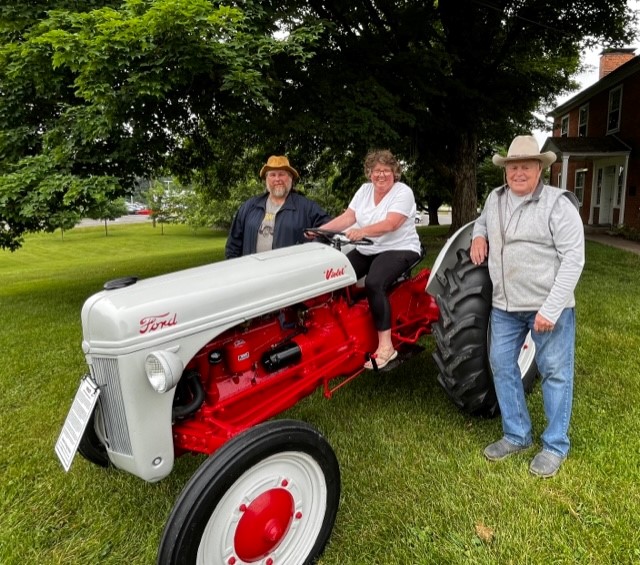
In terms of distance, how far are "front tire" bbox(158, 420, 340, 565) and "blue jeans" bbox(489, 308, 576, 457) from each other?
128cm

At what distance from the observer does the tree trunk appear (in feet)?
40.3

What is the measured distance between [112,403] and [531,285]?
2.10m

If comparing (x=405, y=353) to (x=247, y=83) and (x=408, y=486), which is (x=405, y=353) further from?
(x=247, y=83)

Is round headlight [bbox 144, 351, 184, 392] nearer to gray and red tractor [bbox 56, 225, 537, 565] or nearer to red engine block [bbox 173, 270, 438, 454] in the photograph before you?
gray and red tractor [bbox 56, 225, 537, 565]

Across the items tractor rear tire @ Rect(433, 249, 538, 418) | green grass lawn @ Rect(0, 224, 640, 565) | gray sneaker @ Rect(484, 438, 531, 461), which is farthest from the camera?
tractor rear tire @ Rect(433, 249, 538, 418)

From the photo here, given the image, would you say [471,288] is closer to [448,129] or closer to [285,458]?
[285,458]

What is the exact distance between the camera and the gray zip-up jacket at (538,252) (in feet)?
8.55

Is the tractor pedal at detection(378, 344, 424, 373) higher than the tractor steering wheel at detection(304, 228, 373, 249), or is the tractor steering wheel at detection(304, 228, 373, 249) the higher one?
the tractor steering wheel at detection(304, 228, 373, 249)

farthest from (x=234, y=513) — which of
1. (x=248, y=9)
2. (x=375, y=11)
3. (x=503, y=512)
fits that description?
(x=375, y=11)

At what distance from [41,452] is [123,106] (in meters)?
4.11

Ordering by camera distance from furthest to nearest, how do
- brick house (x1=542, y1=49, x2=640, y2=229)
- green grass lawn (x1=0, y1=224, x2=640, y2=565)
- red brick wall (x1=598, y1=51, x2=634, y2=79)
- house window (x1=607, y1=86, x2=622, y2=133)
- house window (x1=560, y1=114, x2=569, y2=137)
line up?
house window (x1=560, y1=114, x2=569, y2=137) < red brick wall (x1=598, y1=51, x2=634, y2=79) < house window (x1=607, y1=86, x2=622, y2=133) < brick house (x1=542, y1=49, x2=640, y2=229) < green grass lawn (x1=0, y1=224, x2=640, y2=565)

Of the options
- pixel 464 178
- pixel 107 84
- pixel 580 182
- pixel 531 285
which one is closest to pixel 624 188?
pixel 580 182

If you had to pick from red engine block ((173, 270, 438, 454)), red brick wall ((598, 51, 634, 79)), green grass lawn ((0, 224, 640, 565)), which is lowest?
green grass lawn ((0, 224, 640, 565))

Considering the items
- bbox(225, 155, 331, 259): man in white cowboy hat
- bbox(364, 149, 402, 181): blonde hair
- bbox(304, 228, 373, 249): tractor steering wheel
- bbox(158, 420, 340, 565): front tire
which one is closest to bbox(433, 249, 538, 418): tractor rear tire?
bbox(304, 228, 373, 249): tractor steering wheel
